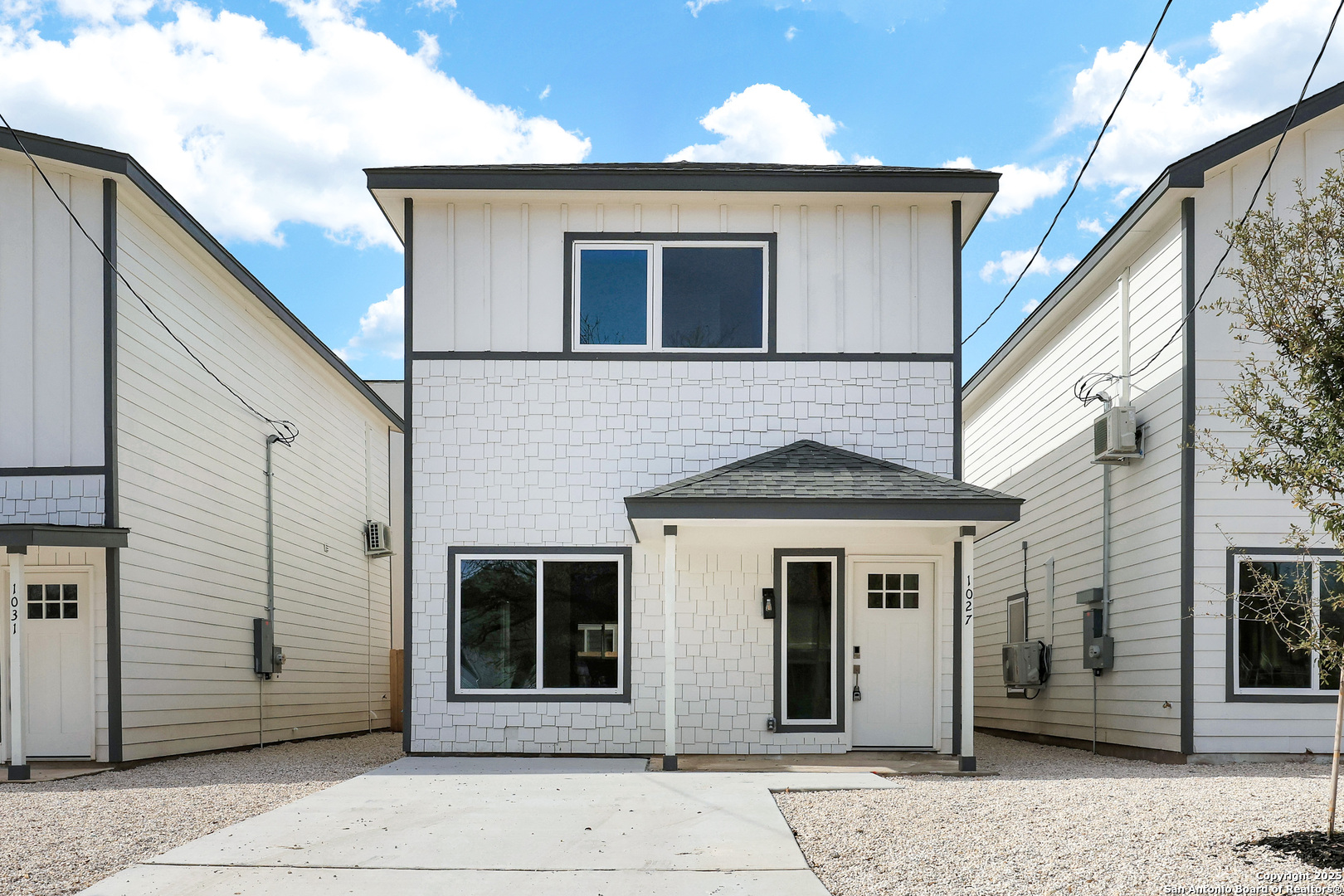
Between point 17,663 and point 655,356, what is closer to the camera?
point 17,663

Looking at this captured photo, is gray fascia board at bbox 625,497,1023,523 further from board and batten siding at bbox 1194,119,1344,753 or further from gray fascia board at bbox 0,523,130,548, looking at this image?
gray fascia board at bbox 0,523,130,548

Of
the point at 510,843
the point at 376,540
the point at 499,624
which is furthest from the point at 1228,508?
the point at 376,540

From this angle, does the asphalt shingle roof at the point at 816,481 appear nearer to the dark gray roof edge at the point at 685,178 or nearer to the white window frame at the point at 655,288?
the white window frame at the point at 655,288

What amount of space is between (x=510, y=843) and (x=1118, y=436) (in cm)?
765

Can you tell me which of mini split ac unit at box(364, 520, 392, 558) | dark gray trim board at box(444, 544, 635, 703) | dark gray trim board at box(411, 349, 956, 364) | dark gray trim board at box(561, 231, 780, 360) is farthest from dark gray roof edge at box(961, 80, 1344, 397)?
mini split ac unit at box(364, 520, 392, 558)

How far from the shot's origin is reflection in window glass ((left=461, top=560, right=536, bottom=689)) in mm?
10789

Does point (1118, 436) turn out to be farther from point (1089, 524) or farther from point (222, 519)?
point (222, 519)

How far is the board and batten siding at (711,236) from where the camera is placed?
36.6 ft

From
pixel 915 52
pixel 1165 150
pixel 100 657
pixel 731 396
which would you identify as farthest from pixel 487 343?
pixel 1165 150

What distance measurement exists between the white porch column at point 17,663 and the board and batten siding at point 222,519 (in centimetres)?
95

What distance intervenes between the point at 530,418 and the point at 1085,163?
18.4 feet

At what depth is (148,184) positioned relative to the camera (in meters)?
11.1

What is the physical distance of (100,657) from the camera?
1044 centimetres

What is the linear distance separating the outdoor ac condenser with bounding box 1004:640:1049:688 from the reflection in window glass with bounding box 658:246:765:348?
17.4 feet
